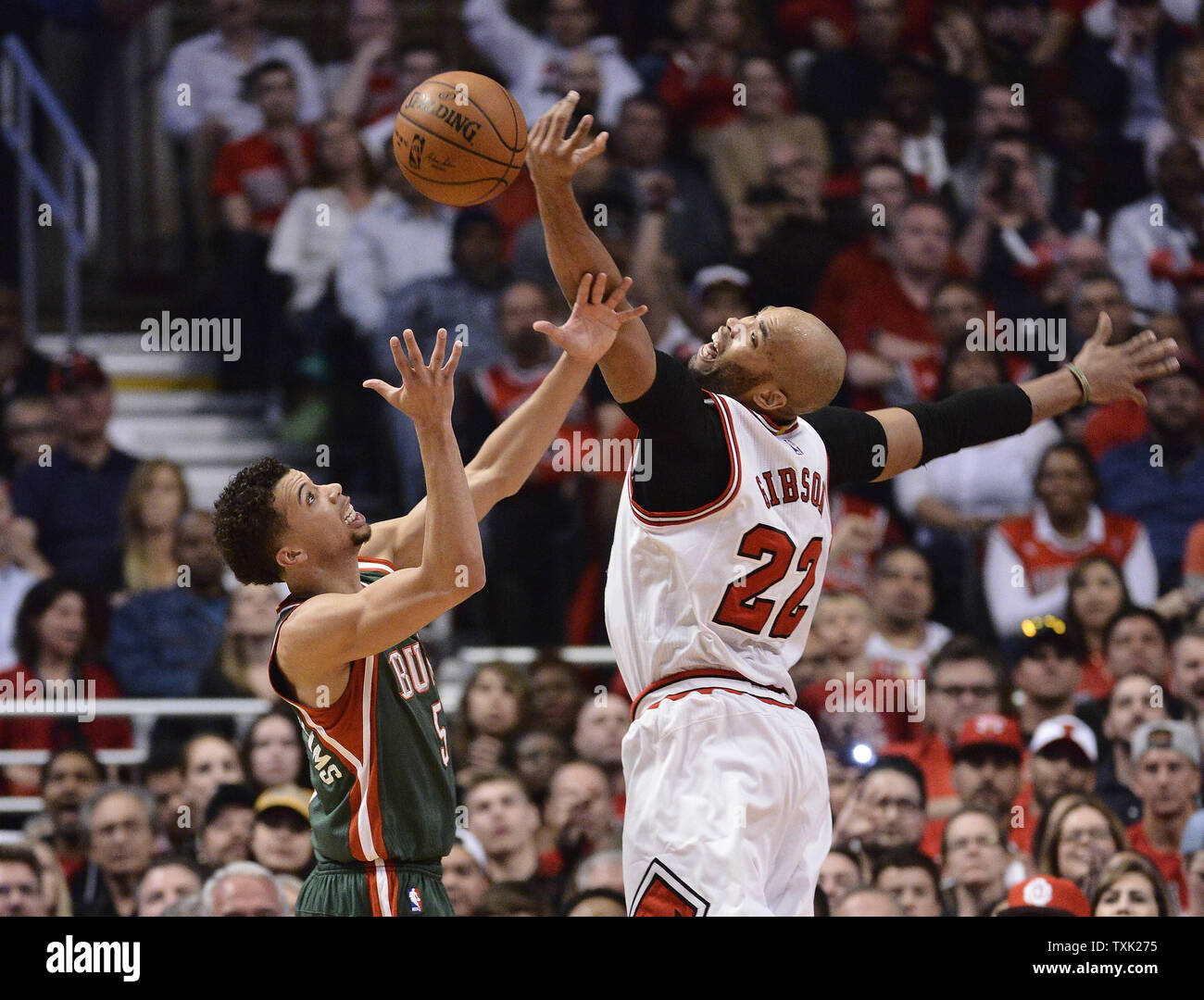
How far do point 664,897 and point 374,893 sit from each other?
0.74 meters

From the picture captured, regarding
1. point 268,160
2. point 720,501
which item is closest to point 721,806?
point 720,501

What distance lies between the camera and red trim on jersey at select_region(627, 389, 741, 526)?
454 cm

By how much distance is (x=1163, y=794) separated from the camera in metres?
7.09

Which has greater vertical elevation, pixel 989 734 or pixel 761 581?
pixel 761 581

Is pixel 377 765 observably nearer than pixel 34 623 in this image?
Yes

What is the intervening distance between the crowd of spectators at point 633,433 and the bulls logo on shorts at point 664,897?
6.19 feet

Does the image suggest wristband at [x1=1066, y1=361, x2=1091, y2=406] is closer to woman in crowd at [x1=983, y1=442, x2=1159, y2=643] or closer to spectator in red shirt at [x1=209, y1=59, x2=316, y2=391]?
woman in crowd at [x1=983, y1=442, x2=1159, y2=643]

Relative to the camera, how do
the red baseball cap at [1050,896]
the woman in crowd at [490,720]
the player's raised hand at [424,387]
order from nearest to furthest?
the player's raised hand at [424,387] < the red baseball cap at [1050,896] < the woman in crowd at [490,720]

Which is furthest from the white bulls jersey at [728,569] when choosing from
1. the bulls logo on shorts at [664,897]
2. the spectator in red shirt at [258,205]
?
the spectator in red shirt at [258,205]

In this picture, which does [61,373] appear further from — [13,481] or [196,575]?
[196,575]

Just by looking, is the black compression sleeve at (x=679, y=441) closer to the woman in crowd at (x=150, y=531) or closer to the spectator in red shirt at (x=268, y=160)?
the woman in crowd at (x=150, y=531)

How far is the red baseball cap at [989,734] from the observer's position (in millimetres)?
7258

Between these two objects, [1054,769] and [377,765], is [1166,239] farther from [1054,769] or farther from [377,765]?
[377,765]

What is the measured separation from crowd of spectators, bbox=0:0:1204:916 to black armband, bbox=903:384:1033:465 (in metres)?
1.85
